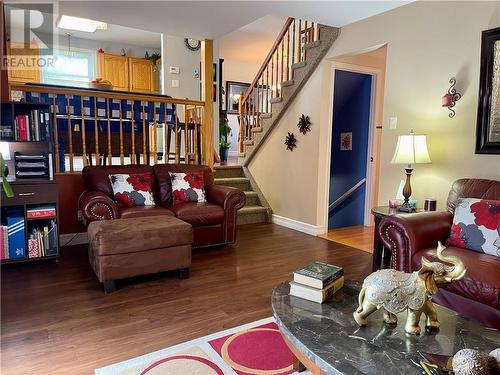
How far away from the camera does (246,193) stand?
553 cm

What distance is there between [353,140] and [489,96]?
227 centimetres

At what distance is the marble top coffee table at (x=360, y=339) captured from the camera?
1.17m

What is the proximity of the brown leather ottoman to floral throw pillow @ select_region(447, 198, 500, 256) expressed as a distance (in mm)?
1998

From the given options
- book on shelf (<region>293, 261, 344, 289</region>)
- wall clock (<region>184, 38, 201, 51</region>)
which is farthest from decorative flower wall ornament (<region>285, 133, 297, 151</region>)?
book on shelf (<region>293, 261, 344, 289</region>)

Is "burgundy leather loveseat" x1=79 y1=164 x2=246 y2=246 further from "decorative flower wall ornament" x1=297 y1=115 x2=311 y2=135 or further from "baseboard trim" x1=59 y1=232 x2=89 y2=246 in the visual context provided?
"decorative flower wall ornament" x1=297 y1=115 x2=311 y2=135

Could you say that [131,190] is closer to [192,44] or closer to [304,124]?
[304,124]

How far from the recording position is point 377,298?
1342mm

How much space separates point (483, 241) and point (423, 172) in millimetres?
1161

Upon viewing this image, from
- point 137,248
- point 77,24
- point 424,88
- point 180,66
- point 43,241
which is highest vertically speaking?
point 77,24

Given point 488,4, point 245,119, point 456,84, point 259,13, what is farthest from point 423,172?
point 245,119

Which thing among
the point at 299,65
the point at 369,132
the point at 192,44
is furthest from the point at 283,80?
the point at 192,44

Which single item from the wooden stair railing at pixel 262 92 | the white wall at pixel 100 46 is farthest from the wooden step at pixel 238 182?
the white wall at pixel 100 46

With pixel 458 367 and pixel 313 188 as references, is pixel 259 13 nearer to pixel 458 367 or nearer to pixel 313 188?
pixel 313 188

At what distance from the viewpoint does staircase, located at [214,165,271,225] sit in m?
5.22
